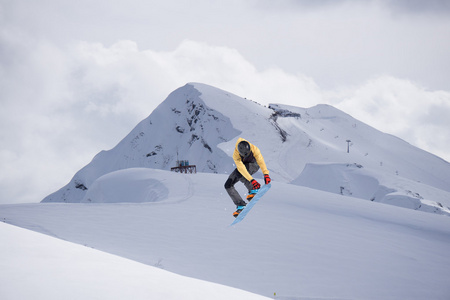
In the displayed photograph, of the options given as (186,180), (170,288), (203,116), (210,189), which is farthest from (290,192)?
(203,116)

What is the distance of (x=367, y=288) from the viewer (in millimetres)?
13352

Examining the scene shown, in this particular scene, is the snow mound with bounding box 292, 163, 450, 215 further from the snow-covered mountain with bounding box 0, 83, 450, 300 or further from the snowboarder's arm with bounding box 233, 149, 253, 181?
the snowboarder's arm with bounding box 233, 149, 253, 181

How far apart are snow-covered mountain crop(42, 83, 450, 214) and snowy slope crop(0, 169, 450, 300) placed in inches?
1402

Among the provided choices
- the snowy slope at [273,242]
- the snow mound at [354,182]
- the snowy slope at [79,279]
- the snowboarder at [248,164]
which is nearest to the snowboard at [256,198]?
the snowboarder at [248,164]

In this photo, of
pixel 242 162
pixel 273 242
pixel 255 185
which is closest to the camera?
pixel 255 185

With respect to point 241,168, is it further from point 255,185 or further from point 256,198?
point 256,198

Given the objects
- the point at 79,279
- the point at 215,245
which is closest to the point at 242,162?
the point at 79,279

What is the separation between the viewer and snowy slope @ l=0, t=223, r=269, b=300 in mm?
4570

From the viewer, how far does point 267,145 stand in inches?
3716

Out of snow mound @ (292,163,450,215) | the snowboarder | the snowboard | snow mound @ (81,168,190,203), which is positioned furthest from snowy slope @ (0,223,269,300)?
snow mound @ (292,163,450,215)

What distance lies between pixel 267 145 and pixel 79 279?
90.2m

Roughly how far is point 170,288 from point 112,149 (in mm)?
141129

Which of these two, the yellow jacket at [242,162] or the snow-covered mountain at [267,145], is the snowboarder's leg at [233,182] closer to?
the yellow jacket at [242,162]

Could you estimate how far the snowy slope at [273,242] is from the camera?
42.8 ft
